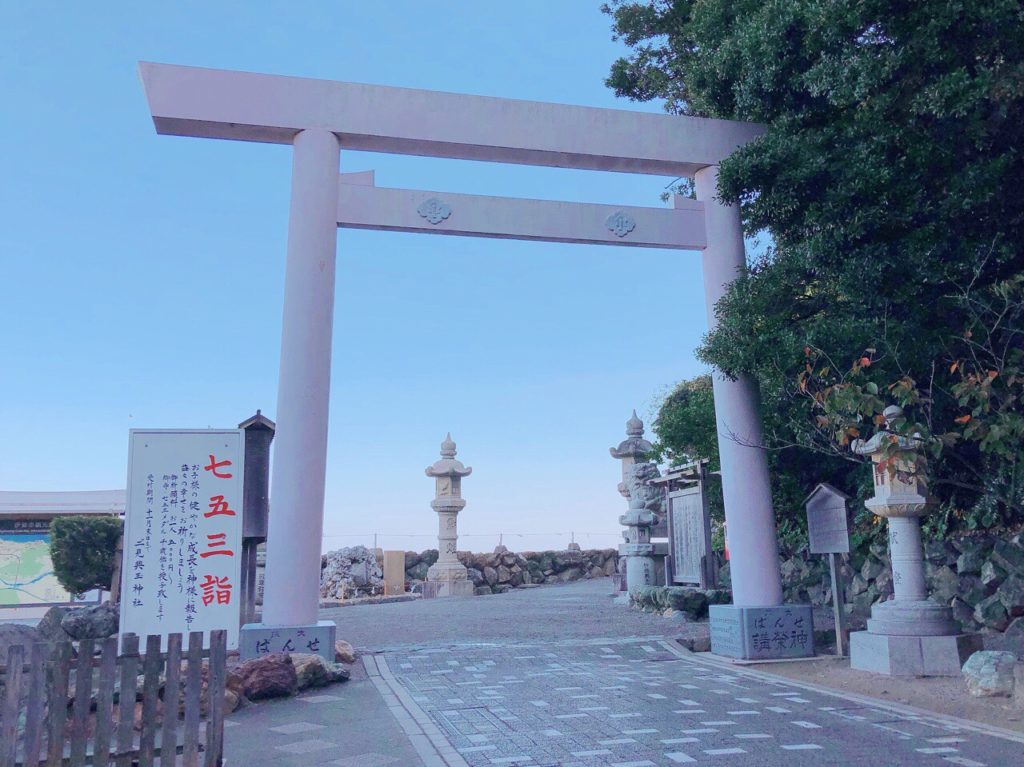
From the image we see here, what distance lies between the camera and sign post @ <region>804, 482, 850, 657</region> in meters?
8.16

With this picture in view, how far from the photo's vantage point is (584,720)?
5648mm

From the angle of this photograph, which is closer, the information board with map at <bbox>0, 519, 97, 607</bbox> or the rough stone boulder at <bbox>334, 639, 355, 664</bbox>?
the rough stone boulder at <bbox>334, 639, 355, 664</bbox>

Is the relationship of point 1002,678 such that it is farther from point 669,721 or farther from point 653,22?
point 653,22

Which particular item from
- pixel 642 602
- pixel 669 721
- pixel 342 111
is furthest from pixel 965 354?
pixel 642 602

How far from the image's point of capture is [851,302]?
7656 mm

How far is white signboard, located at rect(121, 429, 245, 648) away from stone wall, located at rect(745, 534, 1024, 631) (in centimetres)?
747

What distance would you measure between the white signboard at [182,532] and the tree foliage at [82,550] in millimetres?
7720

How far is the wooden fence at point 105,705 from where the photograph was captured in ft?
12.3

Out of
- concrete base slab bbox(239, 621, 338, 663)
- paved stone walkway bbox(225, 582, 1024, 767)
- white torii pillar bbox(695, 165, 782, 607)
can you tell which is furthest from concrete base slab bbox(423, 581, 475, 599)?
concrete base slab bbox(239, 621, 338, 663)

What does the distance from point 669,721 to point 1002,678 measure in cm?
260

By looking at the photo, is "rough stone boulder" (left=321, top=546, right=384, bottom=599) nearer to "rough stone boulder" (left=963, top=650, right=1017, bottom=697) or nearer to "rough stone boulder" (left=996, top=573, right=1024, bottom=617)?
"rough stone boulder" (left=996, top=573, right=1024, bottom=617)

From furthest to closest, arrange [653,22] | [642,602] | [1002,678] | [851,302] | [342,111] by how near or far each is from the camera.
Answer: [642,602]
[653,22]
[342,111]
[851,302]
[1002,678]

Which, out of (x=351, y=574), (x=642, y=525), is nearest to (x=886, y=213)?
(x=642, y=525)

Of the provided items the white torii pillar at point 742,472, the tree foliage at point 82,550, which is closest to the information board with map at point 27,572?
the tree foliage at point 82,550
